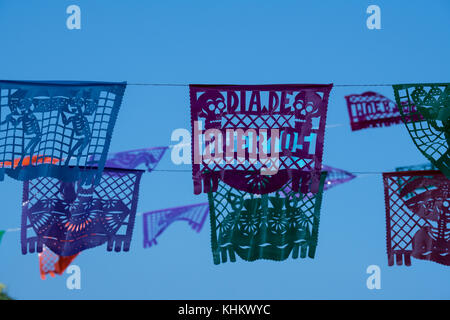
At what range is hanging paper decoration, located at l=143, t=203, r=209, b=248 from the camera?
16.5 feet

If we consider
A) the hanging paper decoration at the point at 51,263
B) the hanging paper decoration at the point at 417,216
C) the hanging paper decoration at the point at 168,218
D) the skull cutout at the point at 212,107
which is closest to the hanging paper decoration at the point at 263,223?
the skull cutout at the point at 212,107

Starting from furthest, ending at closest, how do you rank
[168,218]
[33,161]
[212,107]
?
[168,218], [212,107], [33,161]

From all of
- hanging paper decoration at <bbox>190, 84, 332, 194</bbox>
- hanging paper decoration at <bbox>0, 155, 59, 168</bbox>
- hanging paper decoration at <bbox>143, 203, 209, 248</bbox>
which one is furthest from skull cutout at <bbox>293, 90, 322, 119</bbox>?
hanging paper decoration at <bbox>0, 155, 59, 168</bbox>

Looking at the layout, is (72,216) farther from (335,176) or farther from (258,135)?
(335,176)

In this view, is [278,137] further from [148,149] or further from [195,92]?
[148,149]

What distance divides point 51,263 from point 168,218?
1.14 meters

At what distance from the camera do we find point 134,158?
16.4 ft

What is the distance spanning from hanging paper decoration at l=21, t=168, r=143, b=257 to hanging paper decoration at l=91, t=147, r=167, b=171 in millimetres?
669

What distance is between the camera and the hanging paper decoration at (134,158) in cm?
497

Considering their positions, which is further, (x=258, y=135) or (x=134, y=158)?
(x=134, y=158)

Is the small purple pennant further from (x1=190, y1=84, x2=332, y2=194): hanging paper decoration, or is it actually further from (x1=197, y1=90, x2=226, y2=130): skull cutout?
(x1=197, y1=90, x2=226, y2=130): skull cutout

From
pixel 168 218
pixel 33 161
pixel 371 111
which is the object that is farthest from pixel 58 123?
pixel 371 111

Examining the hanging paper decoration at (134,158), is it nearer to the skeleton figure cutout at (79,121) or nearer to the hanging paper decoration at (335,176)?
the skeleton figure cutout at (79,121)
